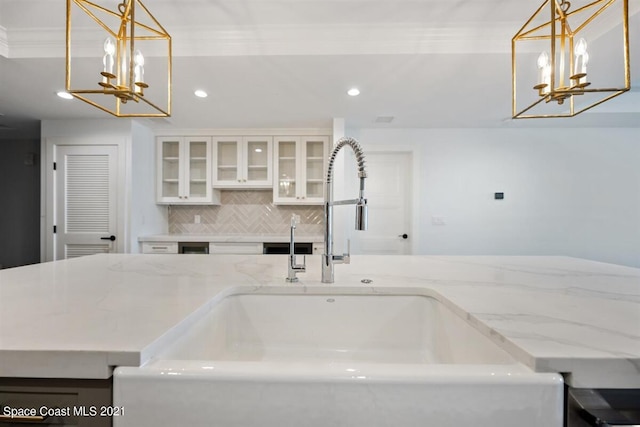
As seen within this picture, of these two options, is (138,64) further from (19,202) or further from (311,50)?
(19,202)

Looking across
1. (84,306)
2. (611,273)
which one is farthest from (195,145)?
(611,273)

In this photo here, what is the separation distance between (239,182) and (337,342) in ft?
10.3

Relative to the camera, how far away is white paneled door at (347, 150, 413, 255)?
3.89 m

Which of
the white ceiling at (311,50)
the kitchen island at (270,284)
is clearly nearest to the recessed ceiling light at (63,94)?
the white ceiling at (311,50)

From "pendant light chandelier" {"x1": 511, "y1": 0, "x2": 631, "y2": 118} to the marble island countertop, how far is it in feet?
2.73

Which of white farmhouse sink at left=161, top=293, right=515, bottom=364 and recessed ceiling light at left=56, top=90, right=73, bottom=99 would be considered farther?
recessed ceiling light at left=56, top=90, right=73, bottom=99

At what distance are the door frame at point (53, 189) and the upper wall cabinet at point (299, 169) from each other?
68.5 inches

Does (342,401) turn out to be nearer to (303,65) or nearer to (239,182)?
(303,65)

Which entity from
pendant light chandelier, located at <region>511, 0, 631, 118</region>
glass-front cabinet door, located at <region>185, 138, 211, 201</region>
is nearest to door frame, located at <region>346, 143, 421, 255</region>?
pendant light chandelier, located at <region>511, 0, 631, 118</region>

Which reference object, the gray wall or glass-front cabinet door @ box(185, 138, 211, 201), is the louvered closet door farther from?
the gray wall

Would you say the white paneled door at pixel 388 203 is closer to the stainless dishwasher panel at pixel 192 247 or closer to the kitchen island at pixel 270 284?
the stainless dishwasher panel at pixel 192 247

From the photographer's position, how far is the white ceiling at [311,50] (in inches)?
73.0

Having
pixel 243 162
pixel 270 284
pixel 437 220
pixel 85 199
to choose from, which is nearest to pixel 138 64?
pixel 270 284

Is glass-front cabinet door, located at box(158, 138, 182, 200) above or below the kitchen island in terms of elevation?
above
